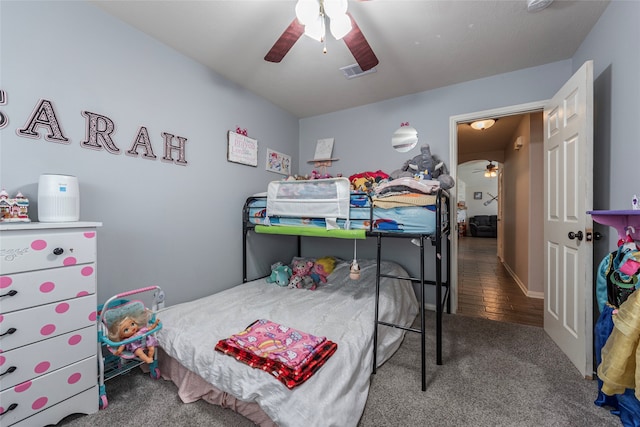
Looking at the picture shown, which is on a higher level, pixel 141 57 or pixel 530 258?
pixel 141 57

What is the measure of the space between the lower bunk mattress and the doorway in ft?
3.96

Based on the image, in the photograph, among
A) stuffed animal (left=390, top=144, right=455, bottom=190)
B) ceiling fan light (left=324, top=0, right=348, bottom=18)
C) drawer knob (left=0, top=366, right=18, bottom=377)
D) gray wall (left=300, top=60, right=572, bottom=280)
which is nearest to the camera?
drawer knob (left=0, top=366, right=18, bottom=377)

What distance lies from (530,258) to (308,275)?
300 centimetres

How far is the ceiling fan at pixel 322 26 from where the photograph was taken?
4.30 ft

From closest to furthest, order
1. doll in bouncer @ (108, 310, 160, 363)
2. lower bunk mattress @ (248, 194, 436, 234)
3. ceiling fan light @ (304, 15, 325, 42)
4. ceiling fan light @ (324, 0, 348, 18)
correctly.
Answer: ceiling fan light @ (324, 0, 348, 18)
ceiling fan light @ (304, 15, 325, 42)
doll in bouncer @ (108, 310, 160, 363)
lower bunk mattress @ (248, 194, 436, 234)

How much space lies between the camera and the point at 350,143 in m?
3.32

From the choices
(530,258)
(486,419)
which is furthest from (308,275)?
(530,258)

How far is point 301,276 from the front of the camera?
262cm

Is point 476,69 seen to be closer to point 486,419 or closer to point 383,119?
point 383,119

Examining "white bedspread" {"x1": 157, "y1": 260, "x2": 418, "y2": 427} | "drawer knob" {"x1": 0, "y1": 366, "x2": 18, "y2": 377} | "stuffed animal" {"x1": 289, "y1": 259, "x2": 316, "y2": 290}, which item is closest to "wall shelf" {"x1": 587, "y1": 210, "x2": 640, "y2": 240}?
"white bedspread" {"x1": 157, "y1": 260, "x2": 418, "y2": 427}

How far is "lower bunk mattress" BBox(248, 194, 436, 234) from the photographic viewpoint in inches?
68.2

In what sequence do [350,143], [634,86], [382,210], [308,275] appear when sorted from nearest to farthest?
[634,86] < [382,210] < [308,275] < [350,143]

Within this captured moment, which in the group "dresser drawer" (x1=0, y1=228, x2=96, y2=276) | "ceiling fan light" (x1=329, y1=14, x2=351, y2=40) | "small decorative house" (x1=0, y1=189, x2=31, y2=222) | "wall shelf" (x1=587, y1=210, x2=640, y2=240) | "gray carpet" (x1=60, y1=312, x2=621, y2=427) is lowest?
"gray carpet" (x1=60, y1=312, x2=621, y2=427)

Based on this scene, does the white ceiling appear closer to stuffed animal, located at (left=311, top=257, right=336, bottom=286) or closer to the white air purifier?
the white air purifier
